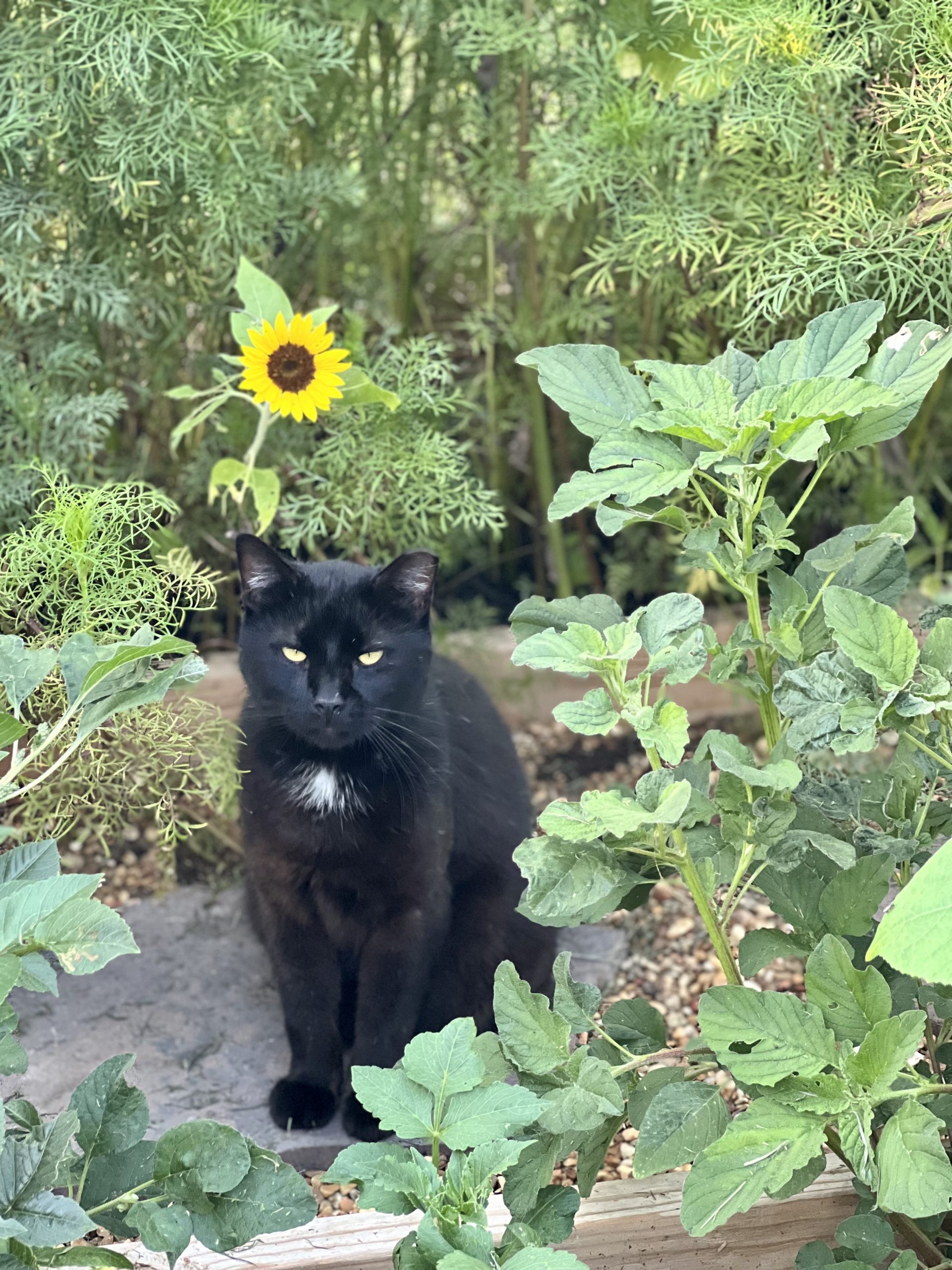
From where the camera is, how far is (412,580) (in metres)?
1.42

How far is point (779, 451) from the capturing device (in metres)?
0.97

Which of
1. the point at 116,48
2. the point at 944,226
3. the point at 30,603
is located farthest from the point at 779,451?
the point at 116,48

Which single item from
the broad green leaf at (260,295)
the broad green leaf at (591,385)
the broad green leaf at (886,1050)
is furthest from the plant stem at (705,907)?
the broad green leaf at (260,295)

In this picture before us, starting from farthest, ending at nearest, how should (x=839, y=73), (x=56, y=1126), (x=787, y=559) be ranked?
(x=839, y=73)
(x=787, y=559)
(x=56, y=1126)

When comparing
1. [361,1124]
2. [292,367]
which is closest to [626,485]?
[292,367]

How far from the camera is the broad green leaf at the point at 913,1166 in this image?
85 centimetres

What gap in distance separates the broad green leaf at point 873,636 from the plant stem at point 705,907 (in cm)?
20

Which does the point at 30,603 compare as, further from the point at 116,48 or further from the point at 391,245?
the point at 391,245

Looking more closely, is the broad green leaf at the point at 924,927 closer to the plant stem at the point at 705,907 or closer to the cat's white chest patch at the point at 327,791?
the plant stem at the point at 705,907

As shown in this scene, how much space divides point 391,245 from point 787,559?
4.15 ft

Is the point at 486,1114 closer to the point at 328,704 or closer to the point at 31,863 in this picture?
the point at 31,863

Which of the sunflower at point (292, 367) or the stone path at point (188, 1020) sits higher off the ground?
the sunflower at point (292, 367)

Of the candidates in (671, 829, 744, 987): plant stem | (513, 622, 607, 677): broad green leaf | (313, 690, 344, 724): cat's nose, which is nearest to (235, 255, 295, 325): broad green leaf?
(313, 690, 344, 724): cat's nose

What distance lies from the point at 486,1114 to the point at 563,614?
0.42 meters
